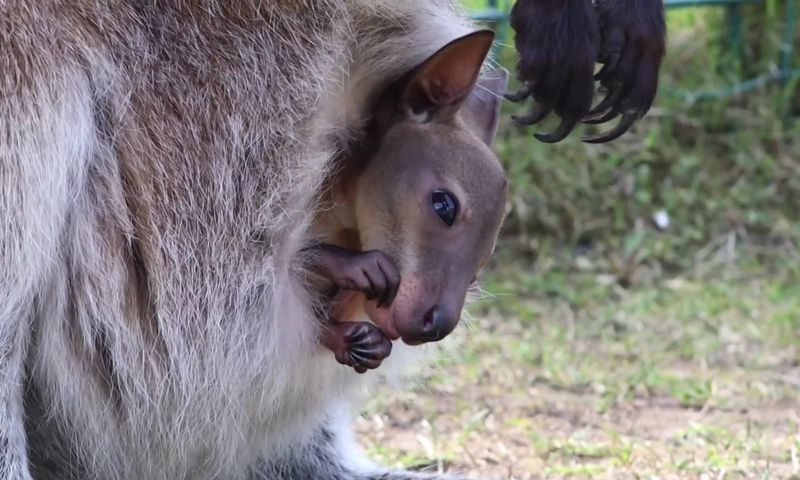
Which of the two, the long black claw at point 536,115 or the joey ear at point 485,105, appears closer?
the long black claw at point 536,115

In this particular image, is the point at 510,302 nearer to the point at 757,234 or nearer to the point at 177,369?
the point at 757,234

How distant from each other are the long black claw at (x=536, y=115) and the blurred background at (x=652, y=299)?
64 centimetres

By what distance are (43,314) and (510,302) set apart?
261 cm

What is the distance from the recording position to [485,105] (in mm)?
2613

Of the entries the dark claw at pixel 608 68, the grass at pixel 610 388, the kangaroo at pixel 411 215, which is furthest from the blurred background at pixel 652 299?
the dark claw at pixel 608 68

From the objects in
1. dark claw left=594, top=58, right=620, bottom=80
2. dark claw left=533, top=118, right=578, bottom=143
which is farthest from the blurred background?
dark claw left=594, top=58, right=620, bottom=80

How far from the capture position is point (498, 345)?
4121 millimetres

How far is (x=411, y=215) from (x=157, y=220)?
46 centimetres

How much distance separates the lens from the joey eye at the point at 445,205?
2.36 metres

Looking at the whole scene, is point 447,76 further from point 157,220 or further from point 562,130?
point 157,220

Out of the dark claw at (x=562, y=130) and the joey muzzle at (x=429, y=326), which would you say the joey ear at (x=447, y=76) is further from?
the joey muzzle at (x=429, y=326)

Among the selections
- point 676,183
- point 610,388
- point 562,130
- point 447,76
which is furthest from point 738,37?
point 447,76

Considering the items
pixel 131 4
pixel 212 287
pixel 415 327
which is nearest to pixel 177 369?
pixel 212 287

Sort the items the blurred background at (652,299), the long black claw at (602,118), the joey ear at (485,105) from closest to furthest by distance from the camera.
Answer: the long black claw at (602,118) → the joey ear at (485,105) → the blurred background at (652,299)
